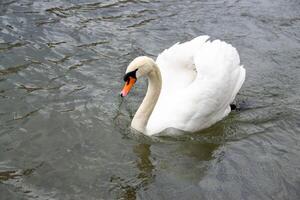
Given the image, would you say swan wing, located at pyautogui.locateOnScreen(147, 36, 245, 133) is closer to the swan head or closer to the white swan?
A: the white swan

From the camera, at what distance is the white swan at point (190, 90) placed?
623cm

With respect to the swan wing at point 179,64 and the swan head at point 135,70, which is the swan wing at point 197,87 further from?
the swan head at point 135,70

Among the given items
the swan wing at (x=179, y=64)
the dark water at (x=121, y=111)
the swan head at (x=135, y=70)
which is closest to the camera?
the dark water at (x=121, y=111)

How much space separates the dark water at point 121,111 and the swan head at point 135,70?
0.73 meters

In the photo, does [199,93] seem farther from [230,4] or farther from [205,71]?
[230,4]

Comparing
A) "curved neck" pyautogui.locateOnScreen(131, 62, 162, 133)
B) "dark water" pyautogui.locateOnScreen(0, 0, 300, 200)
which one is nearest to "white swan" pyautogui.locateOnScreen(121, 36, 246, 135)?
"curved neck" pyautogui.locateOnScreen(131, 62, 162, 133)

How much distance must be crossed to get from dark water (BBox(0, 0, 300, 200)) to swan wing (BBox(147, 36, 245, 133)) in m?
0.22

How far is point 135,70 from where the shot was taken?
599 centimetres

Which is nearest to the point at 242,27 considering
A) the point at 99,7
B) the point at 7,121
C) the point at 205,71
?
the point at 99,7

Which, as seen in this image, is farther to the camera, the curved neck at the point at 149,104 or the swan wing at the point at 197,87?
the curved neck at the point at 149,104

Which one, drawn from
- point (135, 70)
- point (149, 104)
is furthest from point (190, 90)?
point (135, 70)

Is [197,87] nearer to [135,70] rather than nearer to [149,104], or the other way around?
[149,104]

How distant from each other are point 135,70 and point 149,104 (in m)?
0.64

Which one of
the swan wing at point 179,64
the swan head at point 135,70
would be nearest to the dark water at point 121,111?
the swan wing at point 179,64
